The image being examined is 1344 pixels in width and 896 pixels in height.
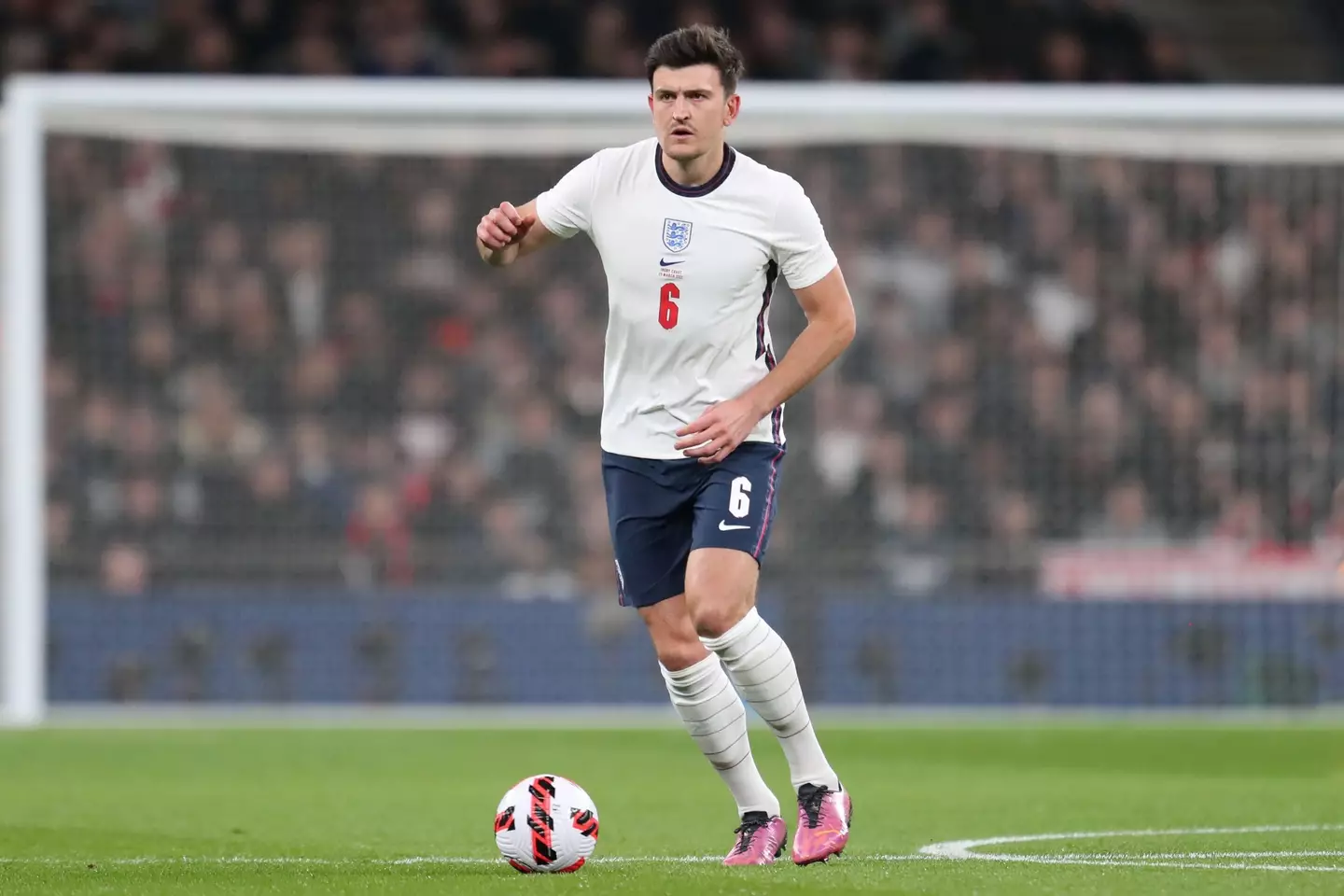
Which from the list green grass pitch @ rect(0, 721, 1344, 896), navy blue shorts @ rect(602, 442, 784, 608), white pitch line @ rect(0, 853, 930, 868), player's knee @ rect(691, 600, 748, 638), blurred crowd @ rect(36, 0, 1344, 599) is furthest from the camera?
blurred crowd @ rect(36, 0, 1344, 599)

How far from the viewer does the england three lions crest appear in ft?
18.9

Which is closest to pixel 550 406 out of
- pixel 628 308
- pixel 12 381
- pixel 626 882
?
pixel 12 381

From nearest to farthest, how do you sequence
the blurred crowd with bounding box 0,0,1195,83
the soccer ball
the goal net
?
the soccer ball < the goal net < the blurred crowd with bounding box 0,0,1195,83

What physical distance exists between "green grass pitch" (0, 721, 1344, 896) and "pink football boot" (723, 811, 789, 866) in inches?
5.6

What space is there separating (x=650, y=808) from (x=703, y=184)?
296 cm

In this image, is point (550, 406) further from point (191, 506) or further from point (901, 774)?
point (901, 774)

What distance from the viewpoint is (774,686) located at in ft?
18.9

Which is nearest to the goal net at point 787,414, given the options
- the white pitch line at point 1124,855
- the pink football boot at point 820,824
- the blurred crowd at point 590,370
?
the blurred crowd at point 590,370

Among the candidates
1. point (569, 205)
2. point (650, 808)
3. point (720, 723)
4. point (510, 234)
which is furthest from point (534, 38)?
point (720, 723)

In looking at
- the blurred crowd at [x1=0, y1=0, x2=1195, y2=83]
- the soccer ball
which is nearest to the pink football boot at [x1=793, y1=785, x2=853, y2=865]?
the soccer ball

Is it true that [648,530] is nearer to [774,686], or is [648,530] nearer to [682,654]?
[682,654]

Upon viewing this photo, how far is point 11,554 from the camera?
12000 millimetres

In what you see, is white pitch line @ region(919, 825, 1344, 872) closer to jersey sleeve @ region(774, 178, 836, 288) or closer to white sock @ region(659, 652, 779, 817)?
white sock @ region(659, 652, 779, 817)

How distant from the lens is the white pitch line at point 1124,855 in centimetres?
553
